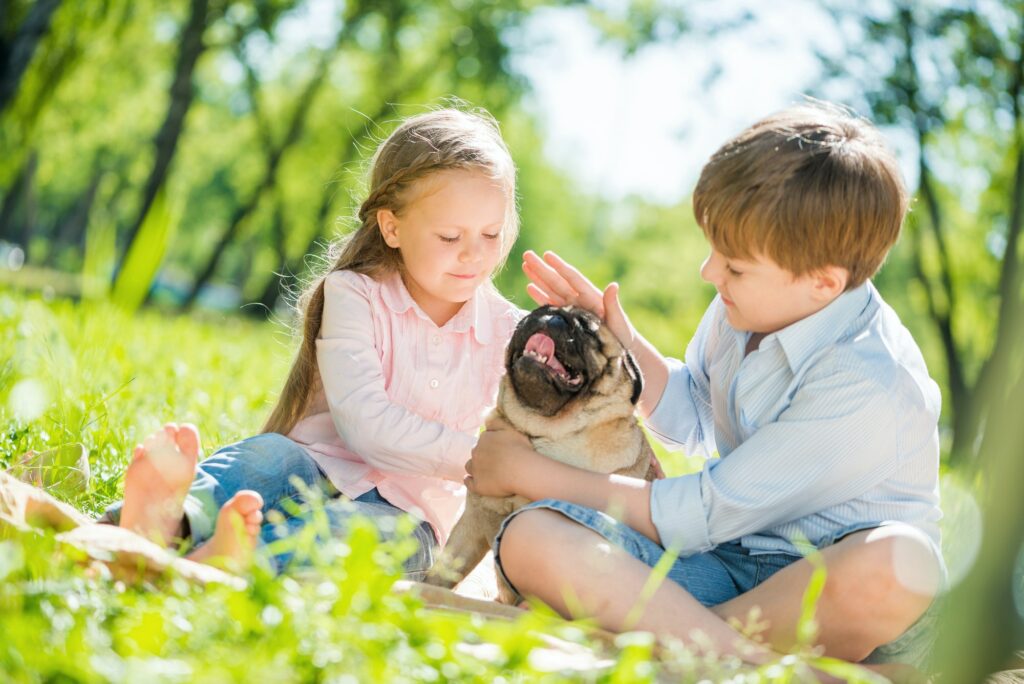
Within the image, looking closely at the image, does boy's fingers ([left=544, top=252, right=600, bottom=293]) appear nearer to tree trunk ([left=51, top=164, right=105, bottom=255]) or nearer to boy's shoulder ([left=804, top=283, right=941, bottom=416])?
boy's shoulder ([left=804, top=283, right=941, bottom=416])

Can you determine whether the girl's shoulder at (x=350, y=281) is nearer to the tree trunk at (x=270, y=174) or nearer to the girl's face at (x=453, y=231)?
the girl's face at (x=453, y=231)

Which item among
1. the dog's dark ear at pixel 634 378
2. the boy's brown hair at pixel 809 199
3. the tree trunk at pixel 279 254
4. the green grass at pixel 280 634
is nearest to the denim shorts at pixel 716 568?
the green grass at pixel 280 634

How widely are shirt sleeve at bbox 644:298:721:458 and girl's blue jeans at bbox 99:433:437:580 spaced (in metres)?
0.95

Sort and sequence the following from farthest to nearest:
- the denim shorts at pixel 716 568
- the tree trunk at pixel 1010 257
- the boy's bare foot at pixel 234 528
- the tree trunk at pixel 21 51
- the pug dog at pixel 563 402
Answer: the tree trunk at pixel 1010 257 → the tree trunk at pixel 21 51 → the pug dog at pixel 563 402 → the denim shorts at pixel 716 568 → the boy's bare foot at pixel 234 528

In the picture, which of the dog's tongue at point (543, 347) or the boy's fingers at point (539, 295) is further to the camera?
the boy's fingers at point (539, 295)

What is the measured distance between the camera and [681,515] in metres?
2.95

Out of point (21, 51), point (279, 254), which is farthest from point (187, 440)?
point (279, 254)

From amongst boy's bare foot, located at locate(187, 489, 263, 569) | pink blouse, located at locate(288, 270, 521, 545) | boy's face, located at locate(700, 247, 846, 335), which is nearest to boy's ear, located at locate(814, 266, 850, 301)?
boy's face, located at locate(700, 247, 846, 335)

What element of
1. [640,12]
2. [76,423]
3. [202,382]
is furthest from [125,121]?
[76,423]

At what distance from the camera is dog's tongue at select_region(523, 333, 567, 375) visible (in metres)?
3.27

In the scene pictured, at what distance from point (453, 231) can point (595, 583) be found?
148 cm

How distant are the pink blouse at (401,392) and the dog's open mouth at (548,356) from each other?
359 millimetres

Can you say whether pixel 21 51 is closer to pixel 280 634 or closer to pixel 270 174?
pixel 280 634

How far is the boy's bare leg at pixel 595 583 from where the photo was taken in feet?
8.78
